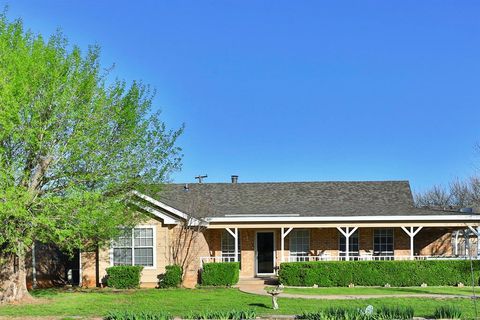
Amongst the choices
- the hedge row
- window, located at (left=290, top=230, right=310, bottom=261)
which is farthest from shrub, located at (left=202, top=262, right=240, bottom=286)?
window, located at (left=290, top=230, right=310, bottom=261)

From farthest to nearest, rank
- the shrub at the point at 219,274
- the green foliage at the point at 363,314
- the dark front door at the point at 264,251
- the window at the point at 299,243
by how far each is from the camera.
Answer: the dark front door at the point at 264,251
the window at the point at 299,243
the shrub at the point at 219,274
the green foliage at the point at 363,314

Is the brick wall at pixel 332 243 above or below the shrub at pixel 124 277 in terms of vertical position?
above

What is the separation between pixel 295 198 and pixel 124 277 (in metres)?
10.4

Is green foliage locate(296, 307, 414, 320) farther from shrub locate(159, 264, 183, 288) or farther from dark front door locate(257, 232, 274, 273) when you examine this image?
dark front door locate(257, 232, 274, 273)

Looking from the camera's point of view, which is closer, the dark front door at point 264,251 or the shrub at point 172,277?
the shrub at point 172,277

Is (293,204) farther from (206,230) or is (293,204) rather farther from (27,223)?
(27,223)

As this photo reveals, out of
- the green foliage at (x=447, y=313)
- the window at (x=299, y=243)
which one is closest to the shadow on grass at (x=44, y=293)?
the window at (x=299, y=243)

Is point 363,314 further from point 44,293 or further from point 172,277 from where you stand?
point 44,293

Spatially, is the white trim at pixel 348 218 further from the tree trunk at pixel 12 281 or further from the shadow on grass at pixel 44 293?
the tree trunk at pixel 12 281

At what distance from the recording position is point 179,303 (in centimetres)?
1842

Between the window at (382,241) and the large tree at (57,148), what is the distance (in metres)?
12.8

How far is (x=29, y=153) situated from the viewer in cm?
1816

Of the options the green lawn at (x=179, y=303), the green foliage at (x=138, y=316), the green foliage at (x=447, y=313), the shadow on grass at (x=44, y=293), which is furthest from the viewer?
the shadow on grass at (x=44, y=293)

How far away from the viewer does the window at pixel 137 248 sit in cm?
2512
